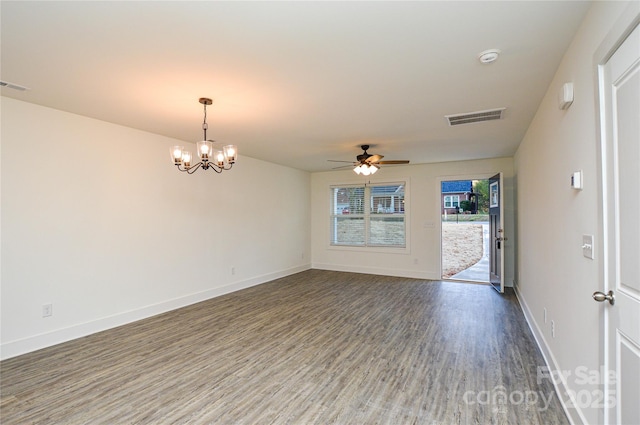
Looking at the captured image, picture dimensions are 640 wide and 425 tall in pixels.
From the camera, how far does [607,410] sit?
145 cm

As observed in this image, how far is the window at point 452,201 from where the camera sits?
8.10m

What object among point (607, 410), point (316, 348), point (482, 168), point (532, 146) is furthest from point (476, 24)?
point (482, 168)

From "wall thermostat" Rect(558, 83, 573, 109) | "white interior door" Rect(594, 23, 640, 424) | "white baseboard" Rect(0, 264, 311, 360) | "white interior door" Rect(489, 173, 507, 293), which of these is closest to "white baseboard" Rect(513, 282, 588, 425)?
"white interior door" Rect(594, 23, 640, 424)

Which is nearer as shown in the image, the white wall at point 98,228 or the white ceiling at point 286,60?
the white ceiling at point 286,60

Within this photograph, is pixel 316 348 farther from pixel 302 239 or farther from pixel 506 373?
pixel 302 239

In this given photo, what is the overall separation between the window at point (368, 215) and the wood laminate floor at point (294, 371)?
9.43 ft

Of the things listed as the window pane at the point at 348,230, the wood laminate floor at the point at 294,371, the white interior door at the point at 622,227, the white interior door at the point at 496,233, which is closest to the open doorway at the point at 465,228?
the white interior door at the point at 496,233

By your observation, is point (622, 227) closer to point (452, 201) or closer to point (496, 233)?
point (496, 233)

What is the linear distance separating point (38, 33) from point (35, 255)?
89.7 inches

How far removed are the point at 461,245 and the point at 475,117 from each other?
638cm

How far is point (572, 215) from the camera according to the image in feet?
6.59

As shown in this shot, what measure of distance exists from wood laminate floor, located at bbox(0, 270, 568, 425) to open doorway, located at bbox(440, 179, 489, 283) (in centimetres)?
390

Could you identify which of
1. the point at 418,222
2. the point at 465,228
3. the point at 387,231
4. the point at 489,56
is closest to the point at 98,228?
the point at 489,56

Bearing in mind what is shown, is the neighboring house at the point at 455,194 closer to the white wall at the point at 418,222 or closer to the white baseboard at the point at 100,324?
the white wall at the point at 418,222
